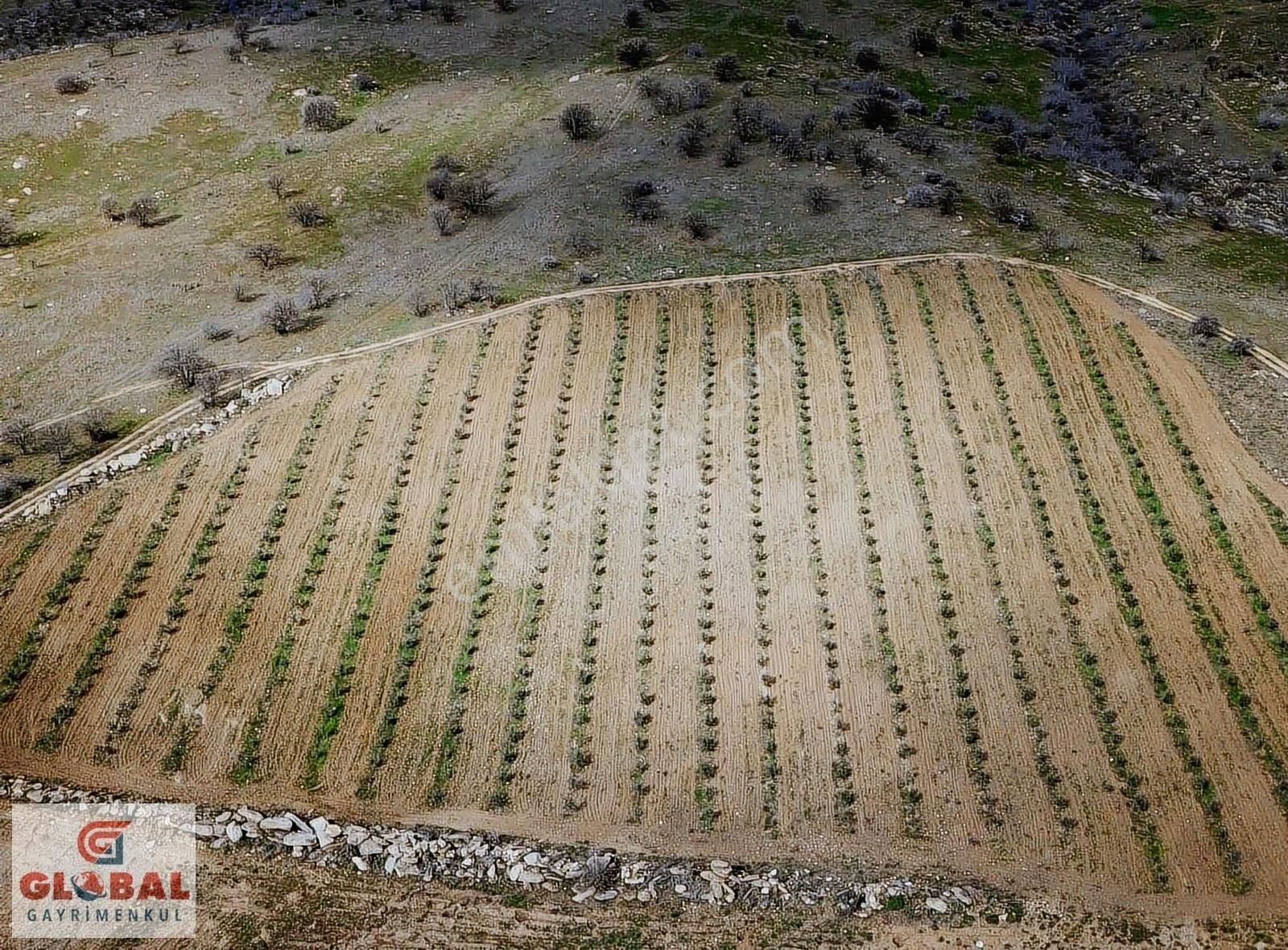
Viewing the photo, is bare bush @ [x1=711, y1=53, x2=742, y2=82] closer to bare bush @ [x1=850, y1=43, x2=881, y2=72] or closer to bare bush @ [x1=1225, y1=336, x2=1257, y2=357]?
bare bush @ [x1=850, y1=43, x2=881, y2=72]

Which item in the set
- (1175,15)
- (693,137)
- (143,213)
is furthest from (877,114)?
(1175,15)

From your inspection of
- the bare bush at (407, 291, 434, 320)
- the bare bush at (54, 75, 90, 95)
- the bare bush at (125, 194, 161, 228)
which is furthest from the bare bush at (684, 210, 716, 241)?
the bare bush at (54, 75, 90, 95)

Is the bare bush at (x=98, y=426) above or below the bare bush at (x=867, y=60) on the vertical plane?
below

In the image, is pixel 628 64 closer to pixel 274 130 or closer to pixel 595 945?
pixel 274 130

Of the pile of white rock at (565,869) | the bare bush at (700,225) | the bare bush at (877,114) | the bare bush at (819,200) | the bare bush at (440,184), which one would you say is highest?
the bare bush at (877,114)

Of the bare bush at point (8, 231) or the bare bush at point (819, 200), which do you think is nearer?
the bare bush at point (819, 200)

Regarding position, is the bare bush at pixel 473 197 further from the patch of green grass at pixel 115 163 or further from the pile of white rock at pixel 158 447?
the pile of white rock at pixel 158 447

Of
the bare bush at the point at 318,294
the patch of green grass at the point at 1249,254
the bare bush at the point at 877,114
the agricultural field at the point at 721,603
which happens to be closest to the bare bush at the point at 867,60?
the bare bush at the point at 877,114
